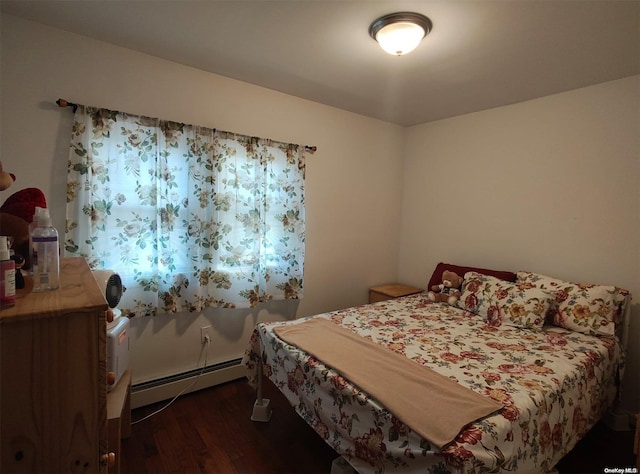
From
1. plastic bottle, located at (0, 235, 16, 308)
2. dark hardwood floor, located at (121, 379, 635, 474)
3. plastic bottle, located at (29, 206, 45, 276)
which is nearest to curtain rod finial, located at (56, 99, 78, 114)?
plastic bottle, located at (29, 206, 45, 276)

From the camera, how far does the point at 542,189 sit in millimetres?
2516

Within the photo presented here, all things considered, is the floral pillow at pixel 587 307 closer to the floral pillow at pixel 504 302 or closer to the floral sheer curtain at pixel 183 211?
the floral pillow at pixel 504 302

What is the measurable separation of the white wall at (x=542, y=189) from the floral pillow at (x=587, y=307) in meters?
0.24

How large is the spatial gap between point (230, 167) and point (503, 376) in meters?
2.20

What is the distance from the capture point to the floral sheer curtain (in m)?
1.90

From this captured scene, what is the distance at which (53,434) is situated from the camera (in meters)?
0.65

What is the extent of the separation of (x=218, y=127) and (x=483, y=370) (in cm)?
238

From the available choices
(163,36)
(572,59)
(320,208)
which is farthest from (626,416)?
(163,36)

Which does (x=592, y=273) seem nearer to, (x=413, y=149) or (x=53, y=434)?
(x=413, y=149)

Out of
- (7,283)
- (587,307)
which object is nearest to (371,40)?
(7,283)

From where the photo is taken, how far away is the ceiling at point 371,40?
1.53 meters

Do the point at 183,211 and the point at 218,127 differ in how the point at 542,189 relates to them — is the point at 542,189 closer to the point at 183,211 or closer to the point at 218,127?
the point at 218,127

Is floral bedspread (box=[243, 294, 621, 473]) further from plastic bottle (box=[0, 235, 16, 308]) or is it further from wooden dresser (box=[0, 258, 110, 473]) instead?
plastic bottle (box=[0, 235, 16, 308])

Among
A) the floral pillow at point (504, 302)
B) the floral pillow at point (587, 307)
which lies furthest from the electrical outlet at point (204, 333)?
the floral pillow at point (587, 307)
